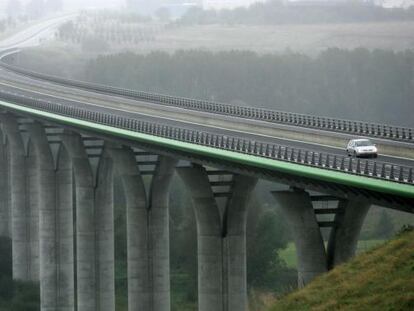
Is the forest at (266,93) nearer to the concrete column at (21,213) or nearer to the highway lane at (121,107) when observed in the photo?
the concrete column at (21,213)

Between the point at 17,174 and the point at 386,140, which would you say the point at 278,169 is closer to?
the point at 386,140

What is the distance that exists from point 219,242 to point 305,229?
42.0ft

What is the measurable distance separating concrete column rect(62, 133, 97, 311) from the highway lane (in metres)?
4.32

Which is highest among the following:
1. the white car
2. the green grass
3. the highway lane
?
the white car

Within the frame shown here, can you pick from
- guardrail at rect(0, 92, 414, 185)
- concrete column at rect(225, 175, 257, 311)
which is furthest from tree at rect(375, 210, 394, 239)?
concrete column at rect(225, 175, 257, 311)

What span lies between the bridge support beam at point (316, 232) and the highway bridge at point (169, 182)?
5 centimetres

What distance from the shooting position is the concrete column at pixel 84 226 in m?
78.8

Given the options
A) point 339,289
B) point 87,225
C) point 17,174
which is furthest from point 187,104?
point 339,289

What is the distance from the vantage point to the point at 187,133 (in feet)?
180

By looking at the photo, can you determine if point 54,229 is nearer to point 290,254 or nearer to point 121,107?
point 121,107

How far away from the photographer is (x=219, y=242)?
57.2 metres

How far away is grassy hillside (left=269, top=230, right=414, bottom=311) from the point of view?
34312mm

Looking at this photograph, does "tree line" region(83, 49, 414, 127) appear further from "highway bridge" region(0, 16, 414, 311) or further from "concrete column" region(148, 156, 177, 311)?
"concrete column" region(148, 156, 177, 311)

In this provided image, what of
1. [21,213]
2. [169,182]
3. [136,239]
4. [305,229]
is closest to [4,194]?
[21,213]
